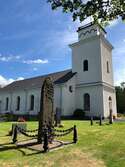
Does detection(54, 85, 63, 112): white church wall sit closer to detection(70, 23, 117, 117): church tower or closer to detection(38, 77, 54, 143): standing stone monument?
detection(70, 23, 117, 117): church tower

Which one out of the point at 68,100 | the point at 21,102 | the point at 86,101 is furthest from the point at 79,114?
the point at 21,102

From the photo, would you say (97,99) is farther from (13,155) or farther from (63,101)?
(13,155)

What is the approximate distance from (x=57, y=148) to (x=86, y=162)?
230cm

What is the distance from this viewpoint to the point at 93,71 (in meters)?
32.6

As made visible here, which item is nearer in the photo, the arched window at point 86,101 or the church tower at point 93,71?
the church tower at point 93,71

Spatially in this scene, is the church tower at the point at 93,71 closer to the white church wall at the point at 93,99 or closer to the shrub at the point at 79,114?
the white church wall at the point at 93,99

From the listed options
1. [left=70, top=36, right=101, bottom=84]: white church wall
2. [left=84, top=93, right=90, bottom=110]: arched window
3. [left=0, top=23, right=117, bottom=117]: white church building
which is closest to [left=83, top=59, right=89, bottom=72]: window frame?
[left=0, top=23, right=117, bottom=117]: white church building

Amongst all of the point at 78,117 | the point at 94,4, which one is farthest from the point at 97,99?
the point at 94,4

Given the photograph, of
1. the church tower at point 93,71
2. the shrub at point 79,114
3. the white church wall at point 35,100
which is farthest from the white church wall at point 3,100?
the shrub at point 79,114

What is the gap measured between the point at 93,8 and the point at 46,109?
5797mm

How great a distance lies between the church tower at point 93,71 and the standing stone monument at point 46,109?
19867 millimetres

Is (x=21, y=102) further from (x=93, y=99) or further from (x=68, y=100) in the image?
(x=93, y=99)

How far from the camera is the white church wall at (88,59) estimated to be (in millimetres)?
32294

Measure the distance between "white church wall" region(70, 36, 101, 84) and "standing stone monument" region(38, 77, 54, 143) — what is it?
20.6 metres
